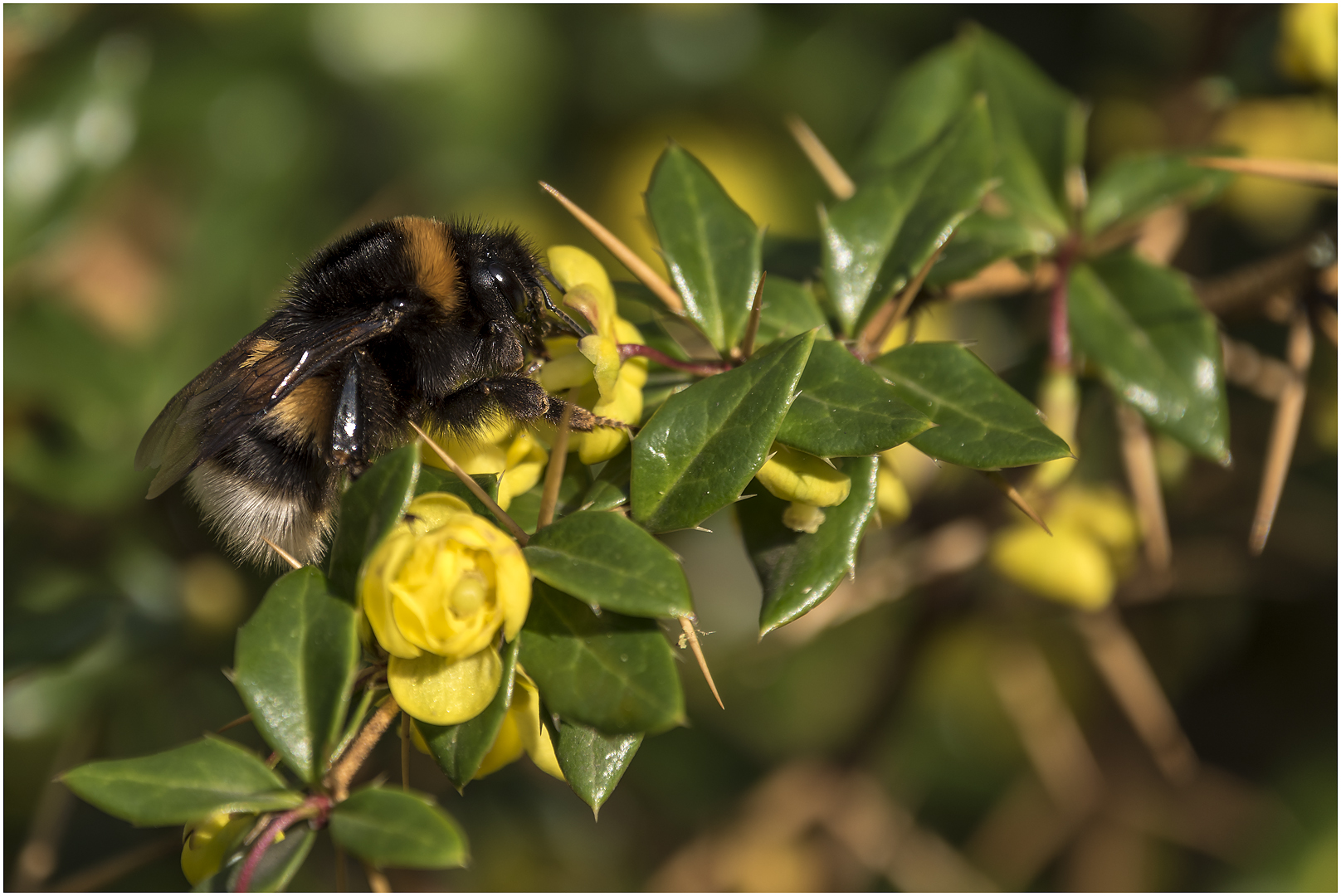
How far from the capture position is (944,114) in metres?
1.45

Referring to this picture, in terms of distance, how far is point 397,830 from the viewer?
799 mm

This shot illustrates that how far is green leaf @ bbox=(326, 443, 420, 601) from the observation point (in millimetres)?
809

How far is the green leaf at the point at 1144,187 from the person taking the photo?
1.30 meters

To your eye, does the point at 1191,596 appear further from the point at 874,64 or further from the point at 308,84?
the point at 308,84

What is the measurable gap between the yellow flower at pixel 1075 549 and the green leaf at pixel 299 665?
100cm

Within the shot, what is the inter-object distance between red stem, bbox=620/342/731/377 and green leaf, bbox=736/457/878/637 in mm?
133

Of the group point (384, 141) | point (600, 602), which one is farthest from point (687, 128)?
point (600, 602)

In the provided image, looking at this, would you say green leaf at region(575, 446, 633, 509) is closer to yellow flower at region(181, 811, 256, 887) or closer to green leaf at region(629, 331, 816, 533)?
green leaf at region(629, 331, 816, 533)

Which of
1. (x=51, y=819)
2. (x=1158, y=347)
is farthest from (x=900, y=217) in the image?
(x=51, y=819)

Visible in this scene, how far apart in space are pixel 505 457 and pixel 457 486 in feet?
0.37

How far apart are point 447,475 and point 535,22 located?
2.16 m

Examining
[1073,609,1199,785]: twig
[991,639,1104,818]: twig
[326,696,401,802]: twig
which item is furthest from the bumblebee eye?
[991,639,1104,818]: twig

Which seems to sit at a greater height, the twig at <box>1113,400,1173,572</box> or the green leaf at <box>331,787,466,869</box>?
the green leaf at <box>331,787,466,869</box>

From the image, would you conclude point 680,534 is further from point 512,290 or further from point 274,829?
point 274,829
